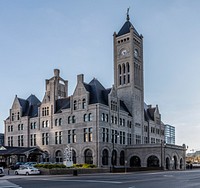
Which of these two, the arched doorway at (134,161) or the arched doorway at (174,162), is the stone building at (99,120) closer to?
the arched doorway at (134,161)

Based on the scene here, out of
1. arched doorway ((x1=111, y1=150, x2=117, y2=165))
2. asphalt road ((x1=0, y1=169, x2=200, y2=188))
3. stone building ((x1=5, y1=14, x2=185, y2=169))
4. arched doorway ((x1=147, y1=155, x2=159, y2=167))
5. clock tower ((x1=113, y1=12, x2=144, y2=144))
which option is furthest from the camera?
clock tower ((x1=113, y1=12, x2=144, y2=144))

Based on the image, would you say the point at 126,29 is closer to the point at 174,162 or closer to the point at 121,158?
the point at 121,158

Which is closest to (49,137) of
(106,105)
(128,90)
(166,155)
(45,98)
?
(45,98)

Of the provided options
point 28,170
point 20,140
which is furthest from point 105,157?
point 28,170

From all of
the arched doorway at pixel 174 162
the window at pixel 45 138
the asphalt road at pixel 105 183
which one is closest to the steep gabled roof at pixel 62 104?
the window at pixel 45 138

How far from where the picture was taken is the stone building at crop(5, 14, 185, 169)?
71.4 meters

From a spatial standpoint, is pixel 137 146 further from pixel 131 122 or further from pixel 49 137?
pixel 49 137

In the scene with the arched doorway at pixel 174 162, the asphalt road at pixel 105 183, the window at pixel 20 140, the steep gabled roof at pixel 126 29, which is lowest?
the arched doorway at pixel 174 162

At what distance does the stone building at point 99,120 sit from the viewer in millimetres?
71438

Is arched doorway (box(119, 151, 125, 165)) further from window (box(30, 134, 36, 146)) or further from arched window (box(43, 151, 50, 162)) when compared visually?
window (box(30, 134, 36, 146))

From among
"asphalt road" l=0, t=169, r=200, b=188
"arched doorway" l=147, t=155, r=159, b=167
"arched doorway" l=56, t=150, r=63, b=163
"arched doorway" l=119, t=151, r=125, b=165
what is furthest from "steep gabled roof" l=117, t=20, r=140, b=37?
"asphalt road" l=0, t=169, r=200, b=188

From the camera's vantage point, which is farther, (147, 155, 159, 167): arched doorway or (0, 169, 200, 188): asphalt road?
(147, 155, 159, 167): arched doorway

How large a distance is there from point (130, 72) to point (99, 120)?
18.5m

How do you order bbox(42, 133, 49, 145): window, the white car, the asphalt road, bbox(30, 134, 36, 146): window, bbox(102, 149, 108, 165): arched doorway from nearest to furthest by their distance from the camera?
the asphalt road → the white car → bbox(102, 149, 108, 165): arched doorway → bbox(42, 133, 49, 145): window → bbox(30, 134, 36, 146): window
